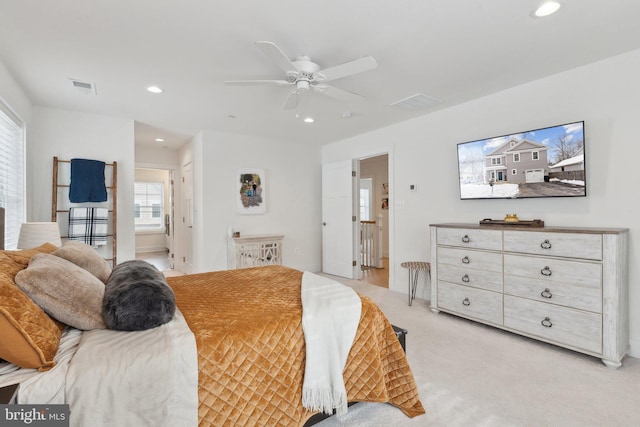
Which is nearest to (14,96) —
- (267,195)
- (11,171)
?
(11,171)

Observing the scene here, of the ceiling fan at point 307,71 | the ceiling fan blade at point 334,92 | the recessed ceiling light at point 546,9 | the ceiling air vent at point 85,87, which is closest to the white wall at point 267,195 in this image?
the ceiling air vent at point 85,87

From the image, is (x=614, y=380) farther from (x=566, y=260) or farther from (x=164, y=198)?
(x=164, y=198)

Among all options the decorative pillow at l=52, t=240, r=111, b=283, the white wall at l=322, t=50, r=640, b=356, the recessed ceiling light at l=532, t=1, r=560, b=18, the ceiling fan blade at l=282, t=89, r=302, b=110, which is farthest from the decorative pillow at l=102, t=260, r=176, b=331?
the white wall at l=322, t=50, r=640, b=356

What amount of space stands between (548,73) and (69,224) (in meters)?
5.39

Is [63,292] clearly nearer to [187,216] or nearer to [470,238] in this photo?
[470,238]

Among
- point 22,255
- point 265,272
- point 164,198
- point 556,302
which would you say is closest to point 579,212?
point 556,302

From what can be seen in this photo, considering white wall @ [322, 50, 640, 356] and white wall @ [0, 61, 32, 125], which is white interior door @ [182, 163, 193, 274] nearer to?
white wall @ [0, 61, 32, 125]

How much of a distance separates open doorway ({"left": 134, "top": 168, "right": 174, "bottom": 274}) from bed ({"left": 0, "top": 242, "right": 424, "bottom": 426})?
7.75 m

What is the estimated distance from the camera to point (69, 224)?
3717 millimetres

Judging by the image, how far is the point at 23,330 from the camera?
1097mm

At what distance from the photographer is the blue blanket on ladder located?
3746 mm

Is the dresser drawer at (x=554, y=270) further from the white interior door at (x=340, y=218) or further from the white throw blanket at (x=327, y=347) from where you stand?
the white interior door at (x=340, y=218)

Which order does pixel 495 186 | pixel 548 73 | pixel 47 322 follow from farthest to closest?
pixel 495 186 → pixel 548 73 → pixel 47 322

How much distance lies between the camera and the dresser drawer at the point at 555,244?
240 cm
